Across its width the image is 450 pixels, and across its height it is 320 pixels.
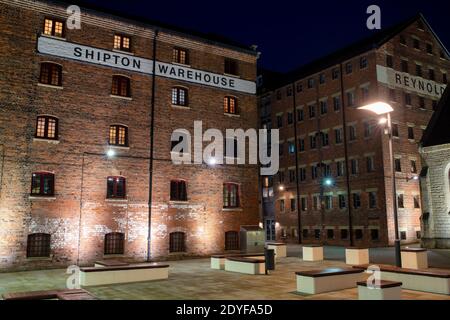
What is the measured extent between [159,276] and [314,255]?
9.69 meters

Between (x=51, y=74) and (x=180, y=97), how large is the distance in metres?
7.21

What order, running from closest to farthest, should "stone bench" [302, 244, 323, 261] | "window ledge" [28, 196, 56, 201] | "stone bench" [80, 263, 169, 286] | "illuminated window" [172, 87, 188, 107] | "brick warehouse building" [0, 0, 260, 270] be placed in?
"stone bench" [80, 263, 169, 286] < "window ledge" [28, 196, 56, 201] < "brick warehouse building" [0, 0, 260, 270] < "stone bench" [302, 244, 323, 261] < "illuminated window" [172, 87, 188, 107]

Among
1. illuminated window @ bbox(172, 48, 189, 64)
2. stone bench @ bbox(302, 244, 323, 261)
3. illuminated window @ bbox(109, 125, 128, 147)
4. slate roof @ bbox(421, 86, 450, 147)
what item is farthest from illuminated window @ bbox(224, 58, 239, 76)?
slate roof @ bbox(421, 86, 450, 147)

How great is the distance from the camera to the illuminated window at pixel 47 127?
20.4 meters

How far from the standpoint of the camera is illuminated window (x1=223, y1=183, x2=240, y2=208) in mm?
25906

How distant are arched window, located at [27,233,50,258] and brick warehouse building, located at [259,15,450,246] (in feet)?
76.1

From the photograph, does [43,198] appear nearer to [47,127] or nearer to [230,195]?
[47,127]

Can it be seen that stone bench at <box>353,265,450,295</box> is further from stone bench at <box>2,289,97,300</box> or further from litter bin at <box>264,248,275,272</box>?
stone bench at <box>2,289,97,300</box>

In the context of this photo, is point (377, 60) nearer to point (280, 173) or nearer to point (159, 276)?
point (280, 173)

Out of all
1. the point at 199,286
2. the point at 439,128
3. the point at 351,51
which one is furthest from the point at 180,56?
the point at 439,128

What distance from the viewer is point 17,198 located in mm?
19188

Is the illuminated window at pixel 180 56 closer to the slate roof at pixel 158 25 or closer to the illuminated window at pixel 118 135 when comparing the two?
the slate roof at pixel 158 25

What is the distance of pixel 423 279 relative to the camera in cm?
1228

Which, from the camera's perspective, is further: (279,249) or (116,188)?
(279,249)
